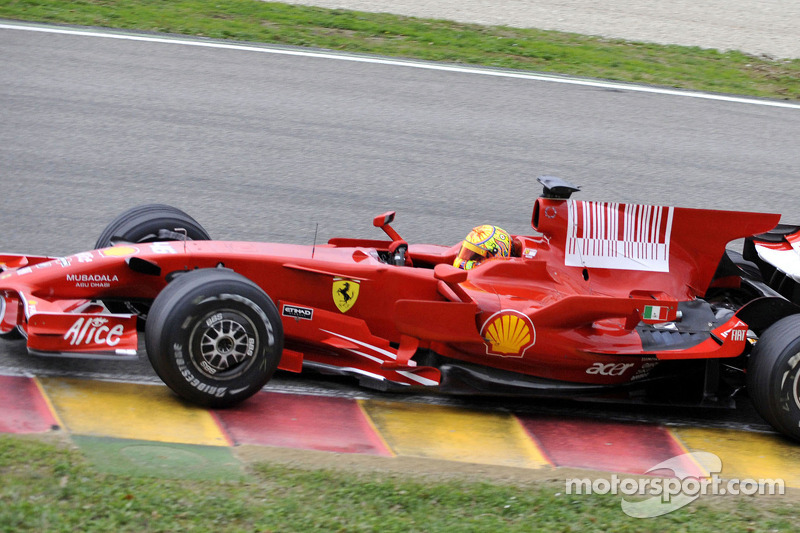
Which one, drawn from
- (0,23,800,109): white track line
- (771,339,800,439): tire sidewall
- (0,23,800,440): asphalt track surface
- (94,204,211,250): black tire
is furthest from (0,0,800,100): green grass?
(771,339,800,439): tire sidewall

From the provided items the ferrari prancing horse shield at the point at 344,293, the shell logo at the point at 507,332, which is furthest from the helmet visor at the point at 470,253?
the ferrari prancing horse shield at the point at 344,293

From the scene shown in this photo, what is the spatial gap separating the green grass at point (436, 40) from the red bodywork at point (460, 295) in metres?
6.45

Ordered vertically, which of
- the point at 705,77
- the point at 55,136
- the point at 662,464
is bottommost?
the point at 662,464

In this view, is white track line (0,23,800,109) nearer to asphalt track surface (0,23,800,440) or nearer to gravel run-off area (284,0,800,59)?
asphalt track surface (0,23,800,440)

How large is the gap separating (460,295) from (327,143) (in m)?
4.13

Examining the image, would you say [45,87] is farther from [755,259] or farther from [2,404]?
[755,259]

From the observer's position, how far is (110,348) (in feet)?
14.9

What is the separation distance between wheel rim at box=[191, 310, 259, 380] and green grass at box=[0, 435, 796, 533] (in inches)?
25.7

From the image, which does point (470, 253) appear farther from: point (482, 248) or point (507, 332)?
point (507, 332)

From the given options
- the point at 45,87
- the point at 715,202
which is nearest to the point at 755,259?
the point at 715,202

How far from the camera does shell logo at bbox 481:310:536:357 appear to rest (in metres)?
5.01

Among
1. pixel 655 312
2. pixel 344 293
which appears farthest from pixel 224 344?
pixel 655 312

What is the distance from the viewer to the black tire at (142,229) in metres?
5.29

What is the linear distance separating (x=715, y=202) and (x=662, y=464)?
4.38 metres
